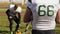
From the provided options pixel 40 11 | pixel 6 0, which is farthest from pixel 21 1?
pixel 40 11

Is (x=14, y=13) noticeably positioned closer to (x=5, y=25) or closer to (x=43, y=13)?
(x=5, y=25)

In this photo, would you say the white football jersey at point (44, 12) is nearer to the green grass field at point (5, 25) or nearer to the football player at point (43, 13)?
the football player at point (43, 13)

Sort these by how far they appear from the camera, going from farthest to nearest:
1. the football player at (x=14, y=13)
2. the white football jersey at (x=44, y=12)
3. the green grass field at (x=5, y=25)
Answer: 1. the green grass field at (x=5, y=25)
2. the football player at (x=14, y=13)
3. the white football jersey at (x=44, y=12)

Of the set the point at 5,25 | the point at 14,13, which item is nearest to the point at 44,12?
the point at 14,13

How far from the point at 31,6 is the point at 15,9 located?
9.59 feet

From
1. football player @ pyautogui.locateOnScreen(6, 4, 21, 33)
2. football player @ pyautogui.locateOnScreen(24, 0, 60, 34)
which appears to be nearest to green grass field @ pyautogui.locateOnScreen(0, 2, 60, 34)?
football player @ pyautogui.locateOnScreen(6, 4, 21, 33)

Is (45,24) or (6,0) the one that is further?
(6,0)

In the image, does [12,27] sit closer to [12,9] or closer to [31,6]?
[12,9]

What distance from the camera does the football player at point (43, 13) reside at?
5.46 feet

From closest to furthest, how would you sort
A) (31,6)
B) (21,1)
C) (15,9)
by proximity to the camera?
(31,6) → (15,9) → (21,1)

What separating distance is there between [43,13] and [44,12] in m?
0.02

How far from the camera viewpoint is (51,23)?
5.54ft

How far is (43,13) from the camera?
1.67 m

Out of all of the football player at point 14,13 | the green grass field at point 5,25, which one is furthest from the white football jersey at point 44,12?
the green grass field at point 5,25
